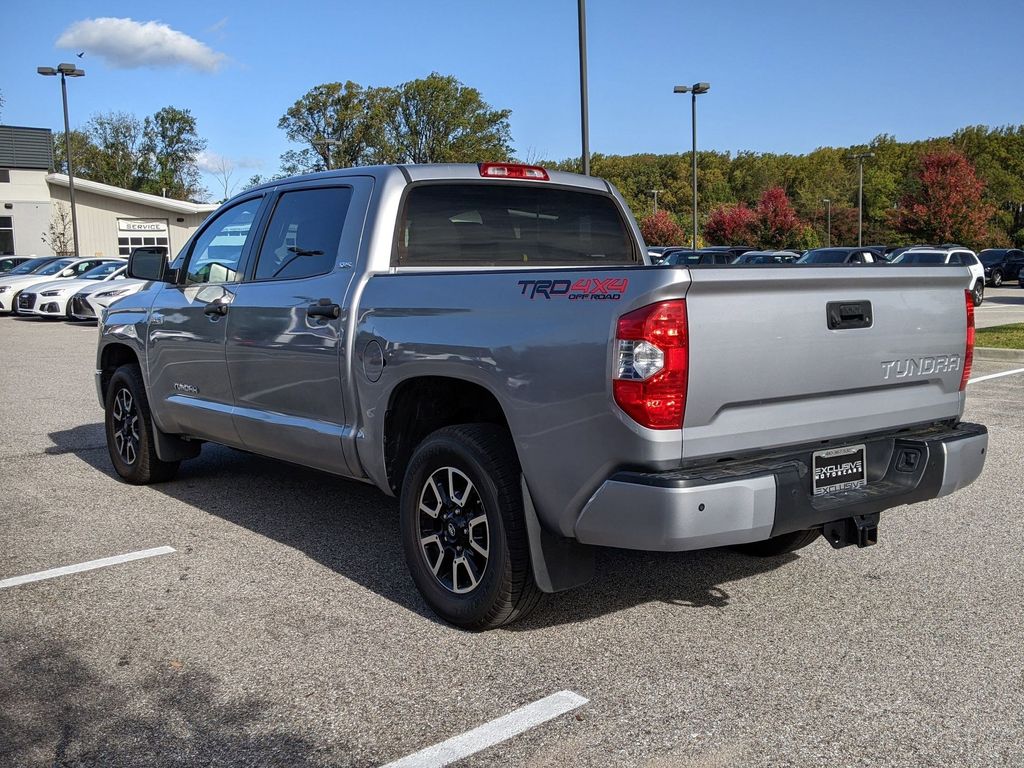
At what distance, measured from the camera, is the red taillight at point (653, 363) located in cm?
340

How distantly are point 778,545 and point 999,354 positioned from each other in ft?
35.8

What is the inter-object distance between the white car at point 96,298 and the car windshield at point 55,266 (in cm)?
579

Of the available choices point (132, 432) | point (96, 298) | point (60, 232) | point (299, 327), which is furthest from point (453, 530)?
point (60, 232)

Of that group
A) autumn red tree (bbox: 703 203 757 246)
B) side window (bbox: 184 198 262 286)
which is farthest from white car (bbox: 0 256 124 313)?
autumn red tree (bbox: 703 203 757 246)

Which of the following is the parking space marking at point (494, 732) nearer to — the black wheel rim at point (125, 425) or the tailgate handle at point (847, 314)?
the tailgate handle at point (847, 314)

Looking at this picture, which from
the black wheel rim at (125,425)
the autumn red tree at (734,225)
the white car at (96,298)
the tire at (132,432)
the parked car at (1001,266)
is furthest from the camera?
the autumn red tree at (734,225)

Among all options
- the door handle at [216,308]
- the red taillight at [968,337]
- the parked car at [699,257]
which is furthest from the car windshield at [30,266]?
Result: the red taillight at [968,337]

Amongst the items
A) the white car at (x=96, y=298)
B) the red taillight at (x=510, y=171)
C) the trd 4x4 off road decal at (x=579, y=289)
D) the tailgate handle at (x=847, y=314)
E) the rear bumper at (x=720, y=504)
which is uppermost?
the red taillight at (x=510, y=171)

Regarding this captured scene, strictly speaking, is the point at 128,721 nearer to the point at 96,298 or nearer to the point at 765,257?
the point at 96,298

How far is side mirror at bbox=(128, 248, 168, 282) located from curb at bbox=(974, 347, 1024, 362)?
11.7m

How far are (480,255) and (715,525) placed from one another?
218 cm

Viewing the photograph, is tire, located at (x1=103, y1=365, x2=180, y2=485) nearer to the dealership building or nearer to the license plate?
the license plate

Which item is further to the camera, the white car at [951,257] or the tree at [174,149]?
the tree at [174,149]

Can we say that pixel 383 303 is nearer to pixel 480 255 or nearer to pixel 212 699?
pixel 480 255
